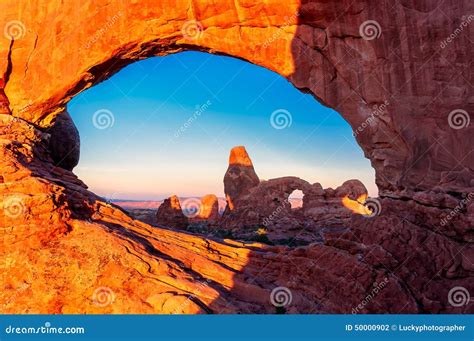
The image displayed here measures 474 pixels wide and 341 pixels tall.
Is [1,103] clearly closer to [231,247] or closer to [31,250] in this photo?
[31,250]

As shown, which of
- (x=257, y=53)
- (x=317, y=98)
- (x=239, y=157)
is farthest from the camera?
(x=239, y=157)

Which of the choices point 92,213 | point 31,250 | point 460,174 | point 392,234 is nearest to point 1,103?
point 92,213

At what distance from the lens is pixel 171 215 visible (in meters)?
36.5

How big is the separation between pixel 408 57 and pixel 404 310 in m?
10.2

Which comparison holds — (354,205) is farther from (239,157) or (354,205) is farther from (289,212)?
(239,157)

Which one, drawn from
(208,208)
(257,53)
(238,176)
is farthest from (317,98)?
(208,208)

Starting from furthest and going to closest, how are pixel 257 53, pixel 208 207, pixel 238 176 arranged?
pixel 208 207 < pixel 238 176 < pixel 257 53

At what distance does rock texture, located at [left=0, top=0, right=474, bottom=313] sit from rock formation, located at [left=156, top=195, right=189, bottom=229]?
18.5m

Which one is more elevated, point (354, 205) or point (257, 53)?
point (354, 205)

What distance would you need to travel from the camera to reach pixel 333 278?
14133 millimetres

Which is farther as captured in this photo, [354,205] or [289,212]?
[354,205]

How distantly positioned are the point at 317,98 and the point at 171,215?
22.4 metres

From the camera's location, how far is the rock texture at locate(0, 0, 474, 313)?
11711mm

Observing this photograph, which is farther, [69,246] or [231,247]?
[231,247]
